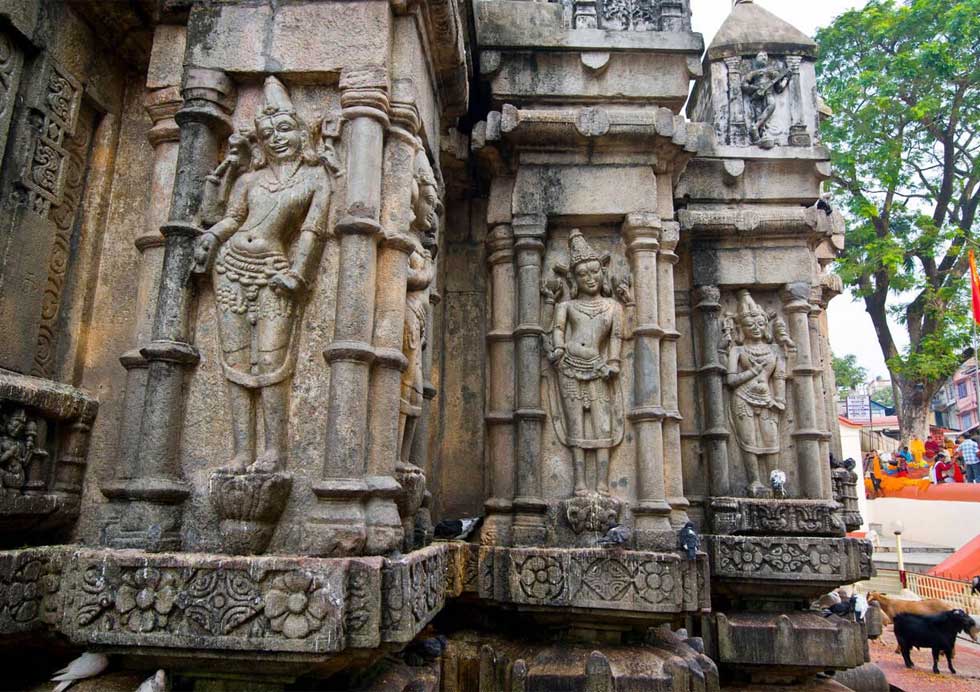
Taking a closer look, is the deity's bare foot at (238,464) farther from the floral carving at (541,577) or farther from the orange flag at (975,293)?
the orange flag at (975,293)

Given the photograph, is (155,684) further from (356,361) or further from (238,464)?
(356,361)

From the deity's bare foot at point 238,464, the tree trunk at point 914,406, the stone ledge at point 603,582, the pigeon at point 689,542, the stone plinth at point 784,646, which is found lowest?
the stone plinth at point 784,646

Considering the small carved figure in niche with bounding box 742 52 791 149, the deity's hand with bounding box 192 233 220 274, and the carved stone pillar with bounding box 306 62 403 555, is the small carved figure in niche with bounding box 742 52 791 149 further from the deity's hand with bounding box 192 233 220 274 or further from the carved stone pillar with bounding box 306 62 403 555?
the deity's hand with bounding box 192 233 220 274

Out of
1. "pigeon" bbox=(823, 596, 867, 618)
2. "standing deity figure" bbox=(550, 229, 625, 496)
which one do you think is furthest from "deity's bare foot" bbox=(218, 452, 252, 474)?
"pigeon" bbox=(823, 596, 867, 618)

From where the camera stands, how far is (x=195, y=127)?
4.03 m

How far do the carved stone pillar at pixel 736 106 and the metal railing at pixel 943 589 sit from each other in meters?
9.68

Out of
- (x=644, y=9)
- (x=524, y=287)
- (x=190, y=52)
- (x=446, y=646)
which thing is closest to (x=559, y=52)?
(x=644, y=9)

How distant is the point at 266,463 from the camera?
139 inches

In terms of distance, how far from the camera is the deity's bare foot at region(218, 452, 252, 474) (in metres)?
3.53

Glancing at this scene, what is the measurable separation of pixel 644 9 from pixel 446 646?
6.37m

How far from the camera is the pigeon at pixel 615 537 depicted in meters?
5.24

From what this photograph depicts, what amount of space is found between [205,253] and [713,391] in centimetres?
602

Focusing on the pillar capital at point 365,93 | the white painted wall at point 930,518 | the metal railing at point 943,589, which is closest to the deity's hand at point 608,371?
the pillar capital at point 365,93

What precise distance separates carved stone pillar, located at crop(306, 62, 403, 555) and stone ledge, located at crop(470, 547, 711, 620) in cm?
200
